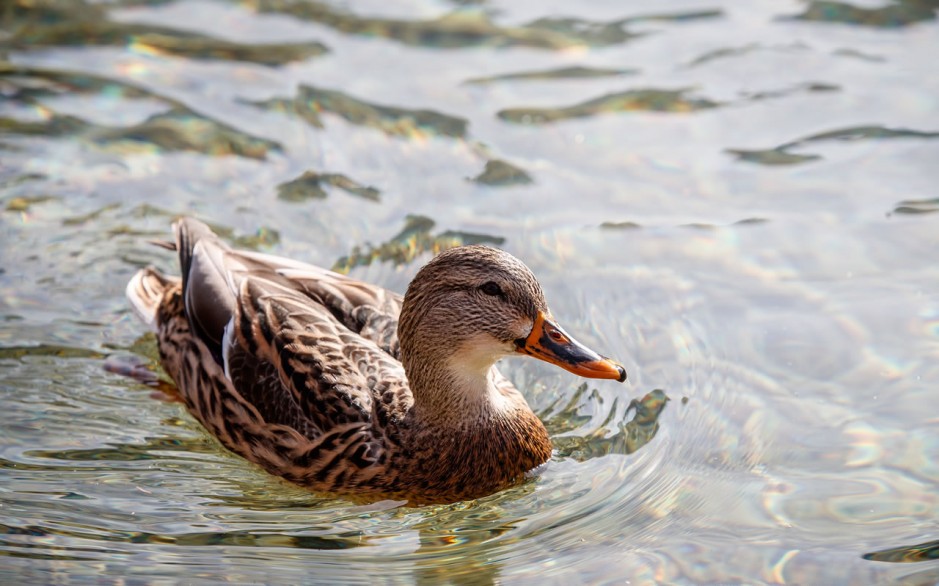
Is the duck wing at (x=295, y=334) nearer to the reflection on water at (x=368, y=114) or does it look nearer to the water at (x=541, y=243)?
the water at (x=541, y=243)

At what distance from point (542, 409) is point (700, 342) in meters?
0.95

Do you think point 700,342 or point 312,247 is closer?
point 700,342

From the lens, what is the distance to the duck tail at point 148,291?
7457 mm

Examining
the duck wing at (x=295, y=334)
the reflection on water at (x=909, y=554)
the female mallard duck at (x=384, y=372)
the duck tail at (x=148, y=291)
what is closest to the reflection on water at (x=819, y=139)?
the female mallard duck at (x=384, y=372)

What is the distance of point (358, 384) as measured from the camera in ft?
20.6

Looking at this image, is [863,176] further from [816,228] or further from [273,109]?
[273,109]

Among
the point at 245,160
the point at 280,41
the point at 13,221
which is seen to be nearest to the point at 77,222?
the point at 13,221

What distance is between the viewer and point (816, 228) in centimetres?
795

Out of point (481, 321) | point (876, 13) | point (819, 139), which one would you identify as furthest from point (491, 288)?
point (876, 13)

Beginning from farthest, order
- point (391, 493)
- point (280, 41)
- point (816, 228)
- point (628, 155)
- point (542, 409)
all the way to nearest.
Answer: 1. point (280, 41)
2. point (628, 155)
3. point (816, 228)
4. point (542, 409)
5. point (391, 493)

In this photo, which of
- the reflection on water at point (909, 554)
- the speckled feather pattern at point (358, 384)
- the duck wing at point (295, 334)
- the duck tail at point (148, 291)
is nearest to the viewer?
the reflection on water at point (909, 554)

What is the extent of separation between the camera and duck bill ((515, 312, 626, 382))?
5750 mm

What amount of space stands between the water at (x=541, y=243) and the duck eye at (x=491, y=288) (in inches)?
→ 38.8

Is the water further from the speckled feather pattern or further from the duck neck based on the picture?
the duck neck
